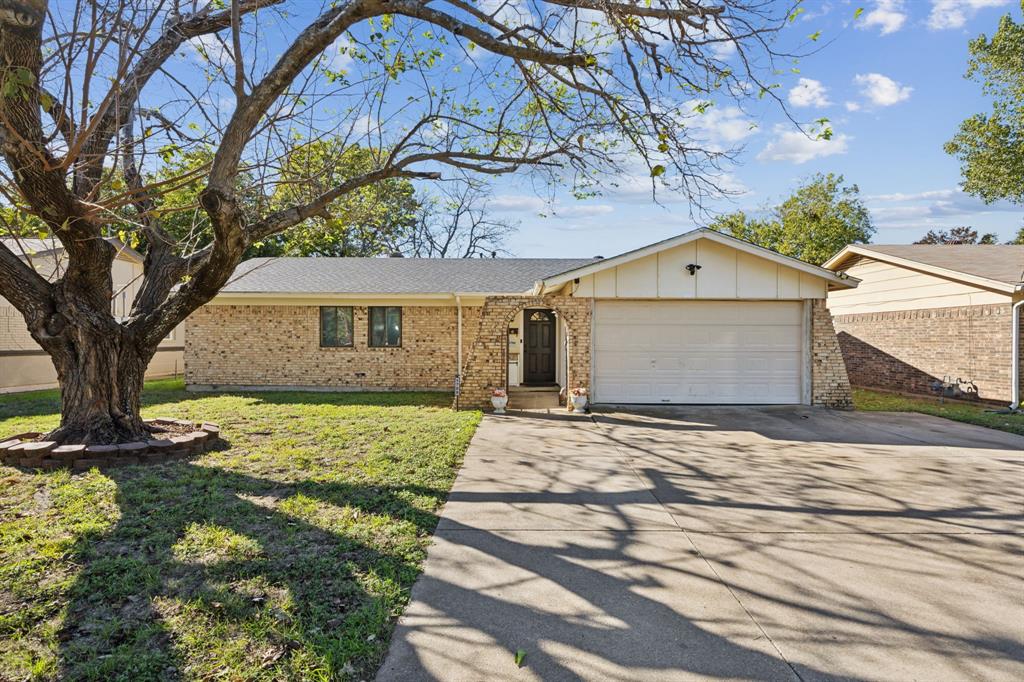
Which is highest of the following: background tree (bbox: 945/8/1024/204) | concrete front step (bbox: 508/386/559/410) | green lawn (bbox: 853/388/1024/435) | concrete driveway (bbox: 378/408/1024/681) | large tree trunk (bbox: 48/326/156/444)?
background tree (bbox: 945/8/1024/204)

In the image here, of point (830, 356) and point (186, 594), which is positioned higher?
point (830, 356)

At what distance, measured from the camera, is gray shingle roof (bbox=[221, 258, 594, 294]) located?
1395cm

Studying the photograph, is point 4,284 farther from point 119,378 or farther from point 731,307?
point 731,307

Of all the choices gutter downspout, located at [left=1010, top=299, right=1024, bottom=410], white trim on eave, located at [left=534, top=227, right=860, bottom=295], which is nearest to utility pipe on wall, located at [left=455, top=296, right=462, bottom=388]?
white trim on eave, located at [left=534, top=227, right=860, bottom=295]

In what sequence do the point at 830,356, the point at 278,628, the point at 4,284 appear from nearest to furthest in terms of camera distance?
the point at 278,628, the point at 4,284, the point at 830,356

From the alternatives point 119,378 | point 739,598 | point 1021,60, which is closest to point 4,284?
point 119,378

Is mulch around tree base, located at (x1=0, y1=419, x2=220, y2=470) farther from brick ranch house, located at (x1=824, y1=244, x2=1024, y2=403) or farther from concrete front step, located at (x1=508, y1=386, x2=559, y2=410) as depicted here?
brick ranch house, located at (x1=824, y1=244, x2=1024, y2=403)

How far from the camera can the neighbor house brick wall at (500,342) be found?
1110 cm

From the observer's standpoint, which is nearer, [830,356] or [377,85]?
[377,85]

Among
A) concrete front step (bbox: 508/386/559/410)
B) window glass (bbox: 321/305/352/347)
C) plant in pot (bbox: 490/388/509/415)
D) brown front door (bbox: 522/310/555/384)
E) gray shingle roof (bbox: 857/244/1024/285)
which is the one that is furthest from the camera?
brown front door (bbox: 522/310/555/384)

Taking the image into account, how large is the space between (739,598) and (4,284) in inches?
326

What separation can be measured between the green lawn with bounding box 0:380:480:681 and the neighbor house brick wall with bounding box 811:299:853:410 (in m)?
8.29

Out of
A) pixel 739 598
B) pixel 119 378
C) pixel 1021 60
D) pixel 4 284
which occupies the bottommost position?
pixel 739 598

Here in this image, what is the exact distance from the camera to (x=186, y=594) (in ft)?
10.4
